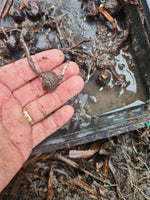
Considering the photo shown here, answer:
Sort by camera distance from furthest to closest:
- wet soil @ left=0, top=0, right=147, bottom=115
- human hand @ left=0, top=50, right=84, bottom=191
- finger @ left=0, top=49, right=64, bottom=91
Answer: wet soil @ left=0, top=0, right=147, bottom=115, finger @ left=0, top=49, right=64, bottom=91, human hand @ left=0, top=50, right=84, bottom=191

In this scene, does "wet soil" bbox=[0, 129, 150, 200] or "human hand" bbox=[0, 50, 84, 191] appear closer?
"human hand" bbox=[0, 50, 84, 191]

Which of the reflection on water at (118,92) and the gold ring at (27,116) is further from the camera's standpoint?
the reflection on water at (118,92)

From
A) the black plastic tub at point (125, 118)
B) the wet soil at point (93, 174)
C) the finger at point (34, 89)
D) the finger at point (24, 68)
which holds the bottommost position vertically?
the wet soil at point (93, 174)

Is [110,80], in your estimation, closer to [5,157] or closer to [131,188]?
[131,188]

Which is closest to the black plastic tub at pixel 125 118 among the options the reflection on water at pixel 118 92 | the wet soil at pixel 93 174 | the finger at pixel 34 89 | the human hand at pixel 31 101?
the reflection on water at pixel 118 92

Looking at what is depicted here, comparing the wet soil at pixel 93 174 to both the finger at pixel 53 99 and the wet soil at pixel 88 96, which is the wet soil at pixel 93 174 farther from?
the finger at pixel 53 99

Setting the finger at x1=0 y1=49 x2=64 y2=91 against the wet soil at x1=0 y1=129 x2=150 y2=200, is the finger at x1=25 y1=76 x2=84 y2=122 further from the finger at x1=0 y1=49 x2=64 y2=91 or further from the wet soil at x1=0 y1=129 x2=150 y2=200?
the wet soil at x1=0 y1=129 x2=150 y2=200

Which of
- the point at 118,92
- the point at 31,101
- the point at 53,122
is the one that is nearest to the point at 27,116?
the point at 31,101

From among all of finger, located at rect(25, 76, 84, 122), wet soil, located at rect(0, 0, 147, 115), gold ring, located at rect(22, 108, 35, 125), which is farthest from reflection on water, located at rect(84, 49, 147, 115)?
gold ring, located at rect(22, 108, 35, 125)
